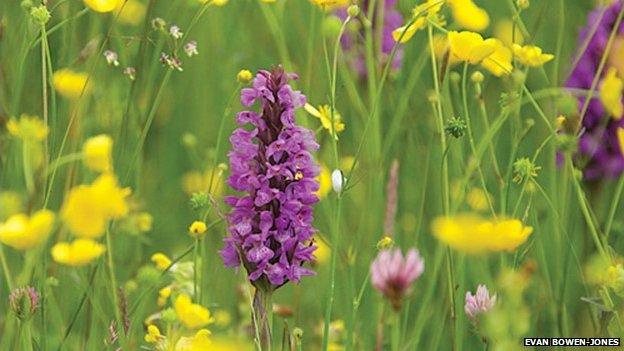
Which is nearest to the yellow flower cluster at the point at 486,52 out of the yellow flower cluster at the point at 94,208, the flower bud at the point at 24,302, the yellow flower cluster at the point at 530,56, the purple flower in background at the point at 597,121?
the yellow flower cluster at the point at 530,56

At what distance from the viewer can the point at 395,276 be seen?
52.7 inches

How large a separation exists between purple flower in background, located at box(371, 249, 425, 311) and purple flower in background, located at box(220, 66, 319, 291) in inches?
2.8

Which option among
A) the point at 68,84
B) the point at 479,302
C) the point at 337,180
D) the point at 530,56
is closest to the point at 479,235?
the point at 479,302

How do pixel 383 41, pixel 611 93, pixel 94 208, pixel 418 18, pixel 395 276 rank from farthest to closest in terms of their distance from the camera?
pixel 383 41
pixel 611 93
pixel 418 18
pixel 94 208
pixel 395 276

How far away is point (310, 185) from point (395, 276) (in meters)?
0.12

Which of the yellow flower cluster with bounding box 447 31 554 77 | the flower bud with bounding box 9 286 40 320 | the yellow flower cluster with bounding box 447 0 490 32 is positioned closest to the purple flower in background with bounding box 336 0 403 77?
the yellow flower cluster with bounding box 447 0 490 32

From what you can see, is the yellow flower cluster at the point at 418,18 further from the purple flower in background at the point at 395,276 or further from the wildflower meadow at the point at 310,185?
the purple flower in background at the point at 395,276

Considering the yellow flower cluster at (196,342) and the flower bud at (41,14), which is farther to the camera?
the flower bud at (41,14)

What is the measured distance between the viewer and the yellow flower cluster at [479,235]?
137cm

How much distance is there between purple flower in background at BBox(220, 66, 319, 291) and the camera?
52.8 inches

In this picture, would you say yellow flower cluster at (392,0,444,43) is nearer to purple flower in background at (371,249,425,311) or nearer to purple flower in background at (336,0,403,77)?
purple flower in background at (371,249,425,311)

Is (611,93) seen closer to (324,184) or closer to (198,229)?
(324,184)

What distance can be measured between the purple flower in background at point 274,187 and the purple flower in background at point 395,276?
0.07 meters

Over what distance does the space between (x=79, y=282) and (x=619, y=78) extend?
805 mm
